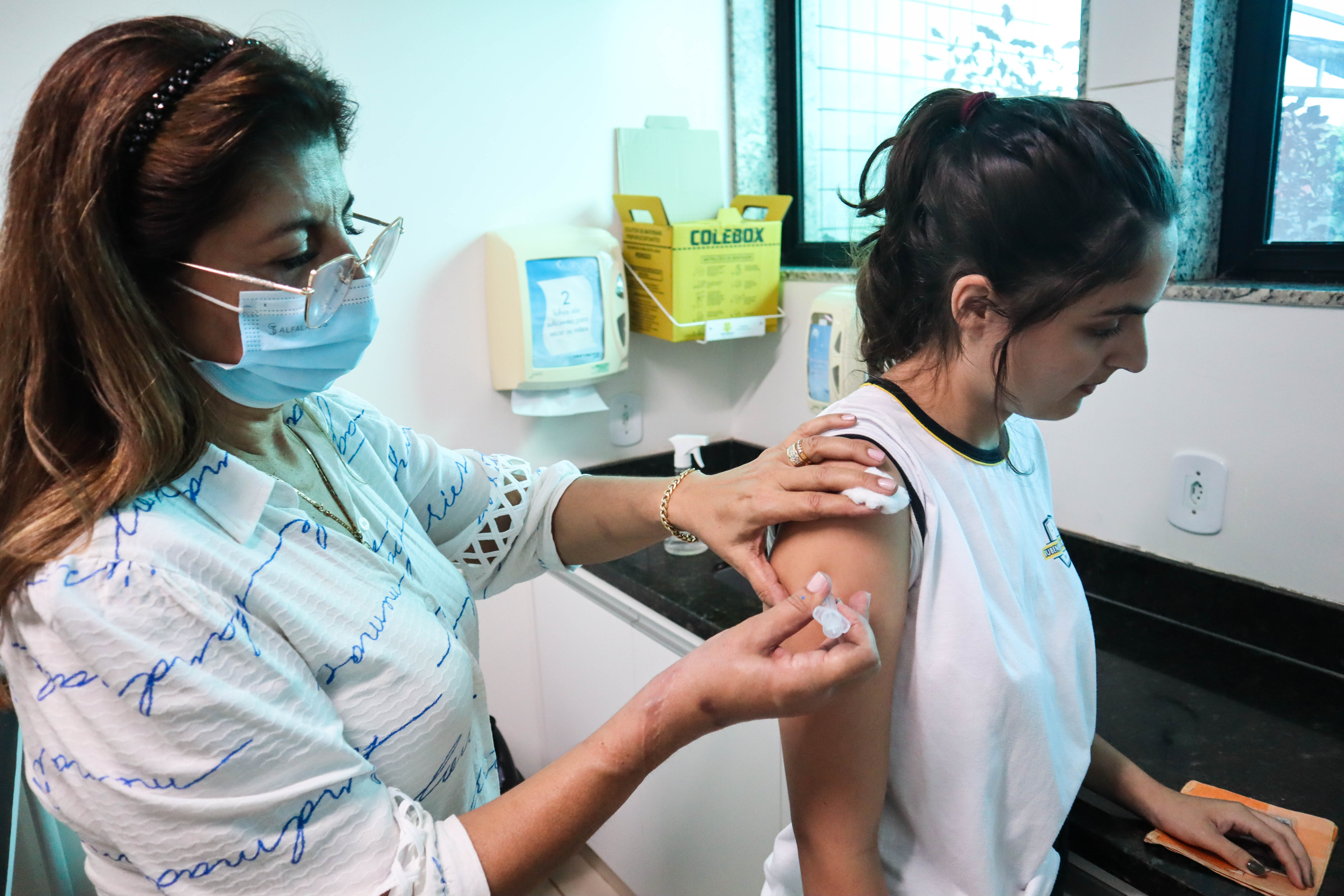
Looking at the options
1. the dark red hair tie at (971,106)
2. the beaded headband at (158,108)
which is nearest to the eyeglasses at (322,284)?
the beaded headband at (158,108)

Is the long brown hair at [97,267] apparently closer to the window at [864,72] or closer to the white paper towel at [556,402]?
the white paper towel at [556,402]

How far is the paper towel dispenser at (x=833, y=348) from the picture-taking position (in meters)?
1.77

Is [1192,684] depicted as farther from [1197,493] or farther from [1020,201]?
[1020,201]

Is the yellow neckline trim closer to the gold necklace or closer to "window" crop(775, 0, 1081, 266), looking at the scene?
the gold necklace

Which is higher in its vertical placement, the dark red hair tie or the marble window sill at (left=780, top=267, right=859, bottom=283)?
the dark red hair tie

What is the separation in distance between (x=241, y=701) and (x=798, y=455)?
0.57 metres

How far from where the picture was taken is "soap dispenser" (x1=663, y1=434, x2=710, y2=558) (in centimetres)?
186

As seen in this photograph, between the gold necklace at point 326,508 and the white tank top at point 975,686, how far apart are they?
0.56 meters

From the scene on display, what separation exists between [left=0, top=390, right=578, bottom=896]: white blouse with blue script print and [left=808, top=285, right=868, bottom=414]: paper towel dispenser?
1.11m

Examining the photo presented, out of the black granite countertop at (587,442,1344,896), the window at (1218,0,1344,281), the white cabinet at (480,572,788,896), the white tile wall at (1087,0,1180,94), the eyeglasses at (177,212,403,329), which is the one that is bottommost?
the white cabinet at (480,572,788,896)

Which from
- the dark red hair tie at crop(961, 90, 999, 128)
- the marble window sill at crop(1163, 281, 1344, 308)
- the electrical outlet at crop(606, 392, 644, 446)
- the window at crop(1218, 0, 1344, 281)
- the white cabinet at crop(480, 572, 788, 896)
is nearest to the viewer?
the dark red hair tie at crop(961, 90, 999, 128)

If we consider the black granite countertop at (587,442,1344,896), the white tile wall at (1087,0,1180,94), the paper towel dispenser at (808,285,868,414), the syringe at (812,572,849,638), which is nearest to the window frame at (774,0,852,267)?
the paper towel dispenser at (808,285,868,414)

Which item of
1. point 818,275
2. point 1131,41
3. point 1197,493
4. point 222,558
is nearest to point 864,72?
point 818,275

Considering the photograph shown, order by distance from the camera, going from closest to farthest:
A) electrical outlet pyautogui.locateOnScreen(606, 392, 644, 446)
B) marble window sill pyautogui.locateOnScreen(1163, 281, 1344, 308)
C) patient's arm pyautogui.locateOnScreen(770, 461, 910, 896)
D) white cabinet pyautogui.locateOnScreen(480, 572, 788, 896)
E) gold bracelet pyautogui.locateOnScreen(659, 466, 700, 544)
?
1. patient's arm pyautogui.locateOnScreen(770, 461, 910, 896)
2. gold bracelet pyautogui.locateOnScreen(659, 466, 700, 544)
3. marble window sill pyautogui.locateOnScreen(1163, 281, 1344, 308)
4. white cabinet pyautogui.locateOnScreen(480, 572, 788, 896)
5. electrical outlet pyautogui.locateOnScreen(606, 392, 644, 446)
